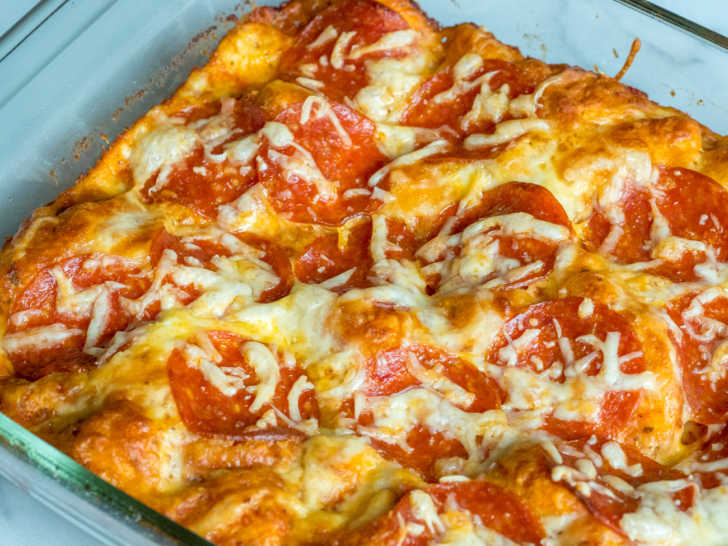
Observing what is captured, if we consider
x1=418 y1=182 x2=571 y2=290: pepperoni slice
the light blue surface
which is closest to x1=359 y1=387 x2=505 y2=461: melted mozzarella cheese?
x1=418 y1=182 x2=571 y2=290: pepperoni slice

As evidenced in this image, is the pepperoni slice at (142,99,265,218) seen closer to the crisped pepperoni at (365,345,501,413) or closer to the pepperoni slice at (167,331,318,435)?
the pepperoni slice at (167,331,318,435)

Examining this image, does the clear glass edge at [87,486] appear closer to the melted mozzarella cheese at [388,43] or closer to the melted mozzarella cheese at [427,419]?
the melted mozzarella cheese at [427,419]

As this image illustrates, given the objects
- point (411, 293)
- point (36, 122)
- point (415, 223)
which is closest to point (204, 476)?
point (411, 293)

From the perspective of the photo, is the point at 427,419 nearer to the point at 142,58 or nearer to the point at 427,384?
the point at 427,384

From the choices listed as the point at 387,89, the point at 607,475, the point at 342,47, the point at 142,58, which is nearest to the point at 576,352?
the point at 607,475

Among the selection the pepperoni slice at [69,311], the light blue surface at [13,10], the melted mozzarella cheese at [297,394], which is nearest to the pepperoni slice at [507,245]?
the melted mozzarella cheese at [297,394]

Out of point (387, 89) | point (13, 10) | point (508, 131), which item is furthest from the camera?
point (13, 10)
